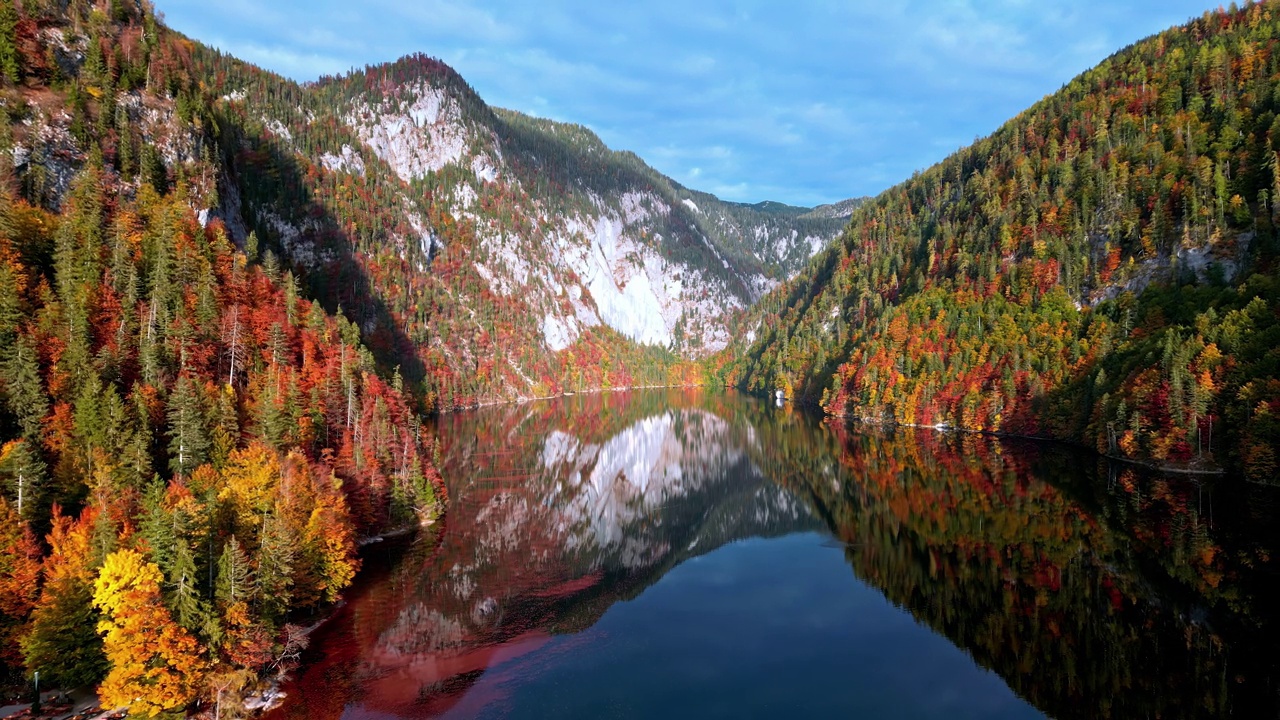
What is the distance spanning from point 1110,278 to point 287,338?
121 meters

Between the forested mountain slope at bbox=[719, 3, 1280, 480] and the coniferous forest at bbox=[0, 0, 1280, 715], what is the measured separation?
18.3 inches

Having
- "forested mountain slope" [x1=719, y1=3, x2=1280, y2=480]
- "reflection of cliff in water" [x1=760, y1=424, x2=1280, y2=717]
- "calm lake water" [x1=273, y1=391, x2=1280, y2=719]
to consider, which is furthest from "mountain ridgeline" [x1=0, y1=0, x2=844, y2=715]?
"forested mountain slope" [x1=719, y1=3, x2=1280, y2=480]

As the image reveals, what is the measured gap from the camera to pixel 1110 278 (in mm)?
106500

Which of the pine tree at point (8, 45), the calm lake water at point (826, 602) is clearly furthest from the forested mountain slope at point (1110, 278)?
the pine tree at point (8, 45)

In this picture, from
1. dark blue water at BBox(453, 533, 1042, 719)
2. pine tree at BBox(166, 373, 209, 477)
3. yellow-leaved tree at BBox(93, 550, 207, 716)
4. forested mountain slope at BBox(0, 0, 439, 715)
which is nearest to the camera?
yellow-leaved tree at BBox(93, 550, 207, 716)

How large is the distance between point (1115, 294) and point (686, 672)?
10539 cm

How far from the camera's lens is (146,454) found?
1444 inches

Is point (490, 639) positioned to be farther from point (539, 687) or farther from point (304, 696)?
point (304, 696)

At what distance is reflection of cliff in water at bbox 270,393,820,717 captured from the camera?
111 feet

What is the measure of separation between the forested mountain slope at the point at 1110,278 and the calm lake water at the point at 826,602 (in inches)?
374

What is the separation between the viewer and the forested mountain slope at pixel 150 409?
27859mm

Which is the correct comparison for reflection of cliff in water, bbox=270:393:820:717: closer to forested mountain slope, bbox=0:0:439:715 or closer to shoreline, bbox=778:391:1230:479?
forested mountain slope, bbox=0:0:439:715

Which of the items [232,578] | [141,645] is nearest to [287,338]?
[232,578]

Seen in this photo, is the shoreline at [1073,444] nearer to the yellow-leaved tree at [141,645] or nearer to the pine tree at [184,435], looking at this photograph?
the yellow-leaved tree at [141,645]
